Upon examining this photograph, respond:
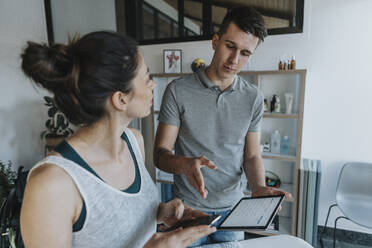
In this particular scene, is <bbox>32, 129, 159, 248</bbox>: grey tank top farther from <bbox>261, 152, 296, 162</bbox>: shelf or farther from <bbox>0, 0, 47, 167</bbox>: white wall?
<bbox>0, 0, 47, 167</bbox>: white wall

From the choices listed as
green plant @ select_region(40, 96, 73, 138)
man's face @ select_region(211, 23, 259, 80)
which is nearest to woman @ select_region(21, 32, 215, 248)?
man's face @ select_region(211, 23, 259, 80)

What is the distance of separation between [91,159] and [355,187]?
2468 mm

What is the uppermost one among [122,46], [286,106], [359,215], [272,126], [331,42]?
[331,42]

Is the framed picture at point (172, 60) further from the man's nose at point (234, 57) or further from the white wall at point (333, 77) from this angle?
the man's nose at point (234, 57)

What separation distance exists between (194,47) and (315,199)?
77.2 inches

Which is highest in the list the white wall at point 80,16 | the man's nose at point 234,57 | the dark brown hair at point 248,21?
the white wall at point 80,16

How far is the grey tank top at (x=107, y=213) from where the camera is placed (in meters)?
0.67

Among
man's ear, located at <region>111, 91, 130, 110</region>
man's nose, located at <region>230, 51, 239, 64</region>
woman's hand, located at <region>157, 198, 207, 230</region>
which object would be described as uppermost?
man's nose, located at <region>230, 51, 239, 64</region>

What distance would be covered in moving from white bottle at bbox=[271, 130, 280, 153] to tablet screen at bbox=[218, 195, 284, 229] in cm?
162

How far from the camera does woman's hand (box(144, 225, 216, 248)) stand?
0.69 m

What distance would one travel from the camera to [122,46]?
71 cm

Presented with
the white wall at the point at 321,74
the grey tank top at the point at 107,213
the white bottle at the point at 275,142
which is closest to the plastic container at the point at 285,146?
the white bottle at the point at 275,142

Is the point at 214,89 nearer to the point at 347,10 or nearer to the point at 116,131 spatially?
the point at 116,131

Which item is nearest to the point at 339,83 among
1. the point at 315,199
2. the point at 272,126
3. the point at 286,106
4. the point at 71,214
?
the point at 286,106
